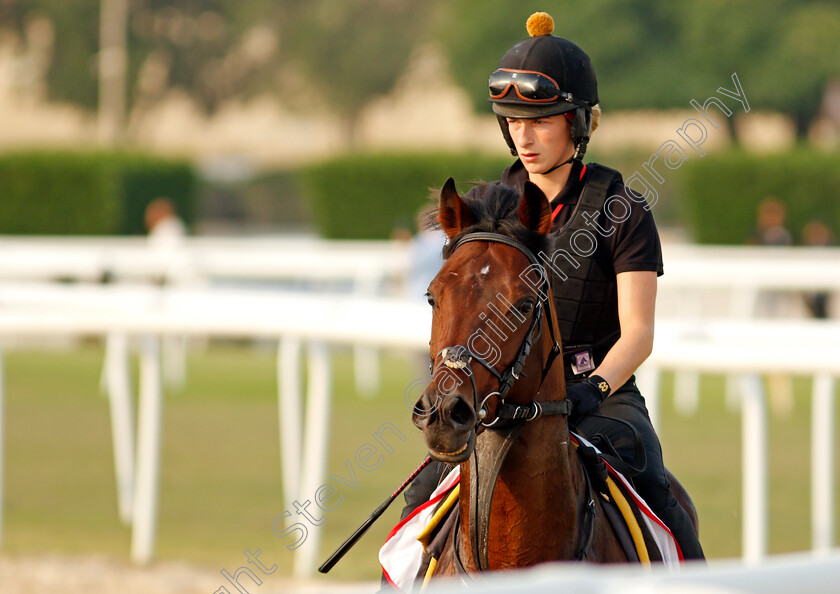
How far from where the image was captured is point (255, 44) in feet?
227

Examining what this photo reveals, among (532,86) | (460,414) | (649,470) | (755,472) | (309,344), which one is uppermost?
(532,86)

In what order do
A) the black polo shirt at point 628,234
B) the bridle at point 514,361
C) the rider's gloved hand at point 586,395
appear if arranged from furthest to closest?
the black polo shirt at point 628,234
the rider's gloved hand at point 586,395
the bridle at point 514,361

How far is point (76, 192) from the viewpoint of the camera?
27281 mm

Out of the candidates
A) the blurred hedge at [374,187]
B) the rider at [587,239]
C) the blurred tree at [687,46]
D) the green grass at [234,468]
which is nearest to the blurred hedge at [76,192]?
the blurred hedge at [374,187]

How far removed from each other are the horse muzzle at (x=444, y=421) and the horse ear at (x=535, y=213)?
2.02ft

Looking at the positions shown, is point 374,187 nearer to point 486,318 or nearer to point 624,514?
point 624,514

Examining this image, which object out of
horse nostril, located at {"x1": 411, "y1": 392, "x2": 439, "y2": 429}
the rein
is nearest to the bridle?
the rein

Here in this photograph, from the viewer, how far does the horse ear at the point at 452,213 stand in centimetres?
326

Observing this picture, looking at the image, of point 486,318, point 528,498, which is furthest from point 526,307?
point 528,498

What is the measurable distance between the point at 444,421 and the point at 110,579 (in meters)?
4.71

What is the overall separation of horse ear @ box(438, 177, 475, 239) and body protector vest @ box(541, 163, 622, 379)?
557mm

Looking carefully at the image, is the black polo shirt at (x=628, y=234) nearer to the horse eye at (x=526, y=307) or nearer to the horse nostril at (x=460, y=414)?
the horse eye at (x=526, y=307)

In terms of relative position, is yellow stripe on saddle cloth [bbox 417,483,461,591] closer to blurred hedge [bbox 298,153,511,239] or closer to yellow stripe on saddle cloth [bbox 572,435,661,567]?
yellow stripe on saddle cloth [bbox 572,435,661,567]

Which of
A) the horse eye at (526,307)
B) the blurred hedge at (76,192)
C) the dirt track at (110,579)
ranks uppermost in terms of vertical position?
the blurred hedge at (76,192)
